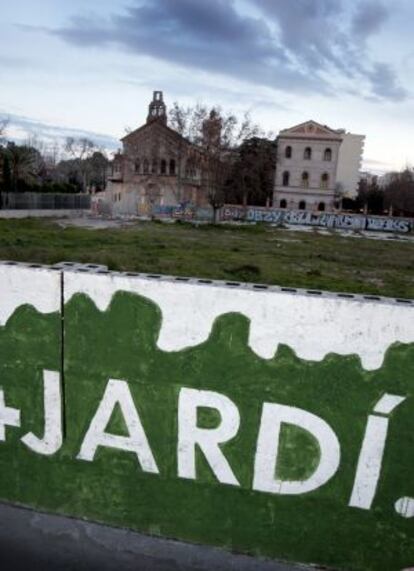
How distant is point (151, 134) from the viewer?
59.4m

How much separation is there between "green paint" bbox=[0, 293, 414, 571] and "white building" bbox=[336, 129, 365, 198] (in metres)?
87.6

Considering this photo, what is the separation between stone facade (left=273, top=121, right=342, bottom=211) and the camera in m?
64.0

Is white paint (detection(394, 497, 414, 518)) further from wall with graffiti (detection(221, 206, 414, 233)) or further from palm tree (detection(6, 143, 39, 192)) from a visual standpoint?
wall with graffiti (detection(221, 206, 414, 233))

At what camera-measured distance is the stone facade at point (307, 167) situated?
210 feet

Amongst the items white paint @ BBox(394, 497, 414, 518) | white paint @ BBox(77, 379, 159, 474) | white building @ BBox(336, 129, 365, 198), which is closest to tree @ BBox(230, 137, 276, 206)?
white building @ BBox(336, 129, 365, 198)

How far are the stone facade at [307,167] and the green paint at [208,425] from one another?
6451 cm

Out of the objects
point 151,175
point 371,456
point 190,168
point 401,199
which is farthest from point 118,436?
point 401,199

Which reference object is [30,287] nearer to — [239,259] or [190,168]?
[239,259]

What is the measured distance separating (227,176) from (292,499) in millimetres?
52915

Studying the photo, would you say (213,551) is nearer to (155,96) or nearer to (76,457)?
(76,457)

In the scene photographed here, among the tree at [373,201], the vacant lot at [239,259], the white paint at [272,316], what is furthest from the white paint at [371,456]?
the tree at [373,201]

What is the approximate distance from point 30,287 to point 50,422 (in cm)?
98

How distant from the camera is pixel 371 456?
3.27 meters

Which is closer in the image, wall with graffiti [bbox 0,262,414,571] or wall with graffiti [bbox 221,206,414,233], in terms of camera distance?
wall with graffiti [bbox 0,262,414,571]
